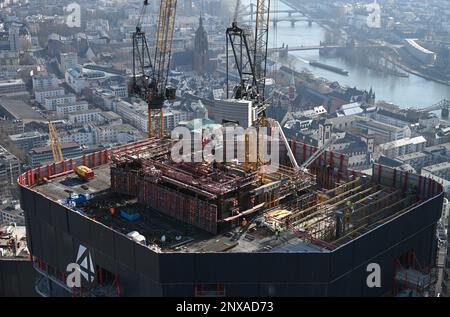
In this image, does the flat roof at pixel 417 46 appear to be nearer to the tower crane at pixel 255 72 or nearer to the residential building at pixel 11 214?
the residential building at pixel 11 214

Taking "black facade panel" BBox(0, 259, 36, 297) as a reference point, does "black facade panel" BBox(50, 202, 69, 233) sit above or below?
above

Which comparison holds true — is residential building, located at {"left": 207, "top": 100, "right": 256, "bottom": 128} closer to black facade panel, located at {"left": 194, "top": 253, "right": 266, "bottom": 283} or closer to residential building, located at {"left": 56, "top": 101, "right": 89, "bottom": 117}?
black facade panel, located at {"left": 194, "top": 253, "right": 266, "bottom": 283}

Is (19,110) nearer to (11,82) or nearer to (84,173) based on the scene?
(11,82)

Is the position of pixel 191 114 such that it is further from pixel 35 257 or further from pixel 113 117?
pixel 35 257

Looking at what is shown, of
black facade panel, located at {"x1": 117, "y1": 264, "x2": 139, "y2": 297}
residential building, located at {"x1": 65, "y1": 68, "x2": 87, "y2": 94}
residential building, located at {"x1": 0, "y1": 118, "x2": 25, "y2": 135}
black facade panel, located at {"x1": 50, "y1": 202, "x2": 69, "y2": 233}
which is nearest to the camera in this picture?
black facade panel, located at {"x1": 117, "y1": 264, "x2": 139, "y2": 297}

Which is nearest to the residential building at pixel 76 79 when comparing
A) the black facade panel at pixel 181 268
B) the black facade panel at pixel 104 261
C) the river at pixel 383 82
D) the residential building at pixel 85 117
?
the residential building at pixel 85 117

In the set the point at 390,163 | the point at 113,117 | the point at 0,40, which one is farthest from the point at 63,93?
the point at 390,163

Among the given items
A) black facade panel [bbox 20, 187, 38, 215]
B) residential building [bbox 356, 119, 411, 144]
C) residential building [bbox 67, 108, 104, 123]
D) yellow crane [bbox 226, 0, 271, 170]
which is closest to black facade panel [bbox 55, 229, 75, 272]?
black facade panel [bbox 20, 187, 38, 215]
